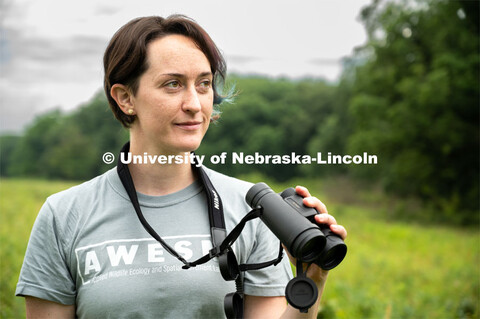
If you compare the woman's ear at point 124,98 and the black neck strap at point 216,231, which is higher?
the woman's ear at point 124,98

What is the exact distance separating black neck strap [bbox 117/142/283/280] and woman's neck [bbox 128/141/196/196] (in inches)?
2.7

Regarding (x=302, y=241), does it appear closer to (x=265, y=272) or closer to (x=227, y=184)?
(x=265, y=272)

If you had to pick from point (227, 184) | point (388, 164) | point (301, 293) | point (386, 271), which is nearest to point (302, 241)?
point (301, 293)

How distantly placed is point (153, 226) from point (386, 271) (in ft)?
31.1

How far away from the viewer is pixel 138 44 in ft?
6.68

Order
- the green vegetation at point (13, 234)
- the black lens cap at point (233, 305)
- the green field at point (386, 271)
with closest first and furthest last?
the black lens cap at point (233, 305) → the green vegetation at point (13, 234) → the green field at point (386, 271)

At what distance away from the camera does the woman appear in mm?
1980

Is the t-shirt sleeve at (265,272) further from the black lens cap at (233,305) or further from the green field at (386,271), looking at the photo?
the green field at (386,271)

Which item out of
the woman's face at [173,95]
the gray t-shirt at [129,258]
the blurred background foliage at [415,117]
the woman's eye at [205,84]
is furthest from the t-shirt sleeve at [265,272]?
the blurred background foliage at [415,117]

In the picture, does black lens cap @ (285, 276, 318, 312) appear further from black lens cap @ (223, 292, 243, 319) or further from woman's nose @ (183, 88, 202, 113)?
woman's nose @ (183, 88, 202, 113)

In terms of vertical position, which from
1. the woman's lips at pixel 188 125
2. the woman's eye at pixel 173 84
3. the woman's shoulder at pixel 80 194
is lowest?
the woman's shoulder at pixel 80 194

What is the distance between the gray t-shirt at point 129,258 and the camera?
1972mm

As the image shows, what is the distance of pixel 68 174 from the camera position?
30594 mm

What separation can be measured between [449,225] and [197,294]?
21943mm
